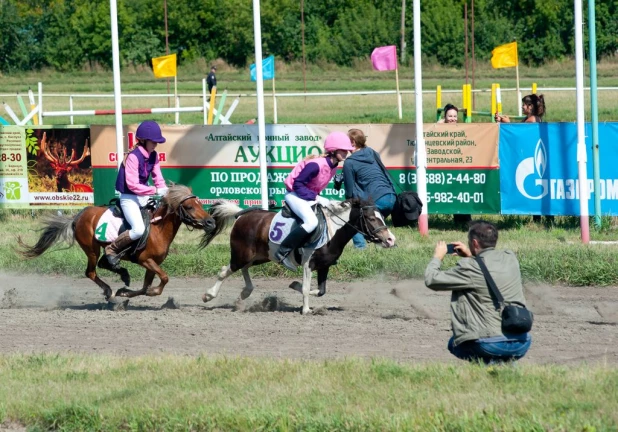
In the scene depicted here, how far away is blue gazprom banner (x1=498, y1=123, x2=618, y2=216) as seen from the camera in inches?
612

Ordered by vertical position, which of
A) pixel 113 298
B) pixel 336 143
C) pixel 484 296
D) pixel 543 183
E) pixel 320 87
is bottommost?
pixel 113 298

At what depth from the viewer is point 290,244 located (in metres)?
11.6

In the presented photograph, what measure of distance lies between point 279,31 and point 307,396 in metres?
44.5

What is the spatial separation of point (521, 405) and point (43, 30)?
153 ft

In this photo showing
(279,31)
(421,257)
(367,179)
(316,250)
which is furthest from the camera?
(279,31)

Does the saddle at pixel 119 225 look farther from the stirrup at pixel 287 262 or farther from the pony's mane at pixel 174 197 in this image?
the stirrup at pixel 287 262

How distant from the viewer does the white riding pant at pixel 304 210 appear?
11.5m

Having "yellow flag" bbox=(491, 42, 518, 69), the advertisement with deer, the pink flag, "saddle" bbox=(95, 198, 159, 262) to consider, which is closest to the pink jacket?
"saddle" bbox=(95, 198, 159, 262)

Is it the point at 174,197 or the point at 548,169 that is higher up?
the point at 548,169

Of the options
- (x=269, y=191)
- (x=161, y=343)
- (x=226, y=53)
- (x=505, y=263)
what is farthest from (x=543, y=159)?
(x=226, y=53)

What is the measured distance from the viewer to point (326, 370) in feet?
26.5

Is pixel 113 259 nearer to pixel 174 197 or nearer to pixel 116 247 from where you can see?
pixel 116 247

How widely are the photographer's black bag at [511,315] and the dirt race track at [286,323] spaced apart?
1.99 metres

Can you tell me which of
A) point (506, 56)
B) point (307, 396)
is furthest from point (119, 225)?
point (506, 56)
